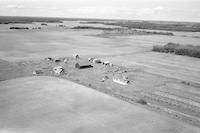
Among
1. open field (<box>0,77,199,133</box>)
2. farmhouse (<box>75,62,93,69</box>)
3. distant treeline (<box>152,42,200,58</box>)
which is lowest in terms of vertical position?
open field (<box>0,77,199,133</box>)

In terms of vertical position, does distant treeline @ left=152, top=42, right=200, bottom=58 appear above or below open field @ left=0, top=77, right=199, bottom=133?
above

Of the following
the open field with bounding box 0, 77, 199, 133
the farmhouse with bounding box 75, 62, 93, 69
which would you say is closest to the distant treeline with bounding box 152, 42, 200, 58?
the farmhouse with bounding box 75, 62, 93, 69

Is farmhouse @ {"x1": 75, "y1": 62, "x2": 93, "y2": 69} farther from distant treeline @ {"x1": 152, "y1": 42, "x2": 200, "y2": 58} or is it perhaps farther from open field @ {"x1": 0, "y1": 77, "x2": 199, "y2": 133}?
distant treeline @ {"x1": 152, "y1": 42, "x2": 200, "y2": 58}

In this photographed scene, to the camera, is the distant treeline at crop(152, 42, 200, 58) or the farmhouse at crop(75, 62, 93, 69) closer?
the farmhouse at crop(75, 62, 93, 69)

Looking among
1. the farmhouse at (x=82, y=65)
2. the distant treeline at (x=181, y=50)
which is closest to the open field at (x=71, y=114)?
the farmhouse at (x=82, y=65)

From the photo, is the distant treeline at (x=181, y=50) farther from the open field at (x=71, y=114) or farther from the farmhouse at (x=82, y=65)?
the open field at (x=71, y=114)

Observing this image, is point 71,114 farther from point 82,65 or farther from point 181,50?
point 181,50

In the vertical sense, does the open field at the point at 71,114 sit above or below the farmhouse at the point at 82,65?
below

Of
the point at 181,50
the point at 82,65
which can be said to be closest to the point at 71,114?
the point at 82,65

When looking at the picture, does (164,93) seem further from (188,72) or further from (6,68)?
(6,68)

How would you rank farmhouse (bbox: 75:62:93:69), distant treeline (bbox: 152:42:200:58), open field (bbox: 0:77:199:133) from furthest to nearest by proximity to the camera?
1. distant treeline (bbox: 152:42:200:58)
2. farmhouse (bbox: 75:62:93:69)
3. open field (bbox: 0:77:199:133)

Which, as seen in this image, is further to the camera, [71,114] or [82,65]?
[82,65]

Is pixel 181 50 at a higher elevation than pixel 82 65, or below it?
higher

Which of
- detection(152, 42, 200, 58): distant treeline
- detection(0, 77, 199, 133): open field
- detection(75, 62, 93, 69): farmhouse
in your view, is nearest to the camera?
detection(0, 77, 199, 133): open field
